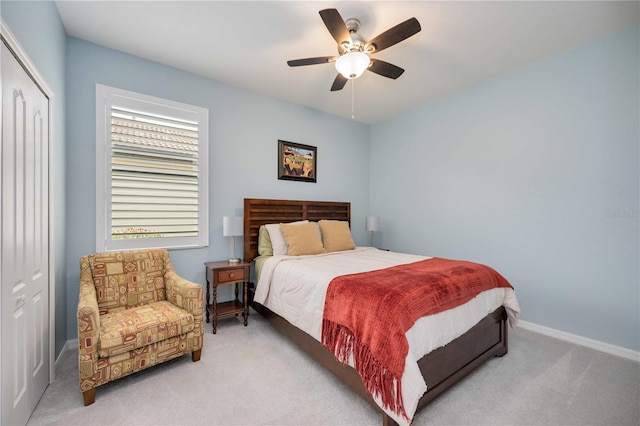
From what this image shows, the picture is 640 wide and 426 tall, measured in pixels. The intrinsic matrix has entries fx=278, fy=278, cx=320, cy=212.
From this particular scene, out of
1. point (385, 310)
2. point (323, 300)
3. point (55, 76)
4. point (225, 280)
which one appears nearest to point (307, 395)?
point (323, 300)

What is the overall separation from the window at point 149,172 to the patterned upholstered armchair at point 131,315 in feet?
1.16

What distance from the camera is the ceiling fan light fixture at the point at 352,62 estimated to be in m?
2.28

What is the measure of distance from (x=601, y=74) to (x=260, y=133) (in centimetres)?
376

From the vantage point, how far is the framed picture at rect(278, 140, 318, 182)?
13.3 feet

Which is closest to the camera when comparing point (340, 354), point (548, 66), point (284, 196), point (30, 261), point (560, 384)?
point (30, 261)

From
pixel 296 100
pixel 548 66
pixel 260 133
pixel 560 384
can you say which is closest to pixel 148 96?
pixel 260 133

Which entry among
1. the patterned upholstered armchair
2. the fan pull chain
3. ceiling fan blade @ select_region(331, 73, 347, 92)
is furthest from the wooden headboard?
ceiling fan blade @ select_region(331, 73, 347, 92)

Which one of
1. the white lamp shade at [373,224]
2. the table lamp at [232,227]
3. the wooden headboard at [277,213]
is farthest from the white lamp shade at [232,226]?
the white lamp shade at [373,224]

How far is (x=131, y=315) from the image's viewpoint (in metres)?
2.27

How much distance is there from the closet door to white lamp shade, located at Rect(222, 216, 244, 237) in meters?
1.52

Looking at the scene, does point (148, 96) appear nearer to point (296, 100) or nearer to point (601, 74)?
point (296, 100)

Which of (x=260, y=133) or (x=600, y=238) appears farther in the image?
(x=260, y=133)

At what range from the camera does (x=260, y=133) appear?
12.7ft

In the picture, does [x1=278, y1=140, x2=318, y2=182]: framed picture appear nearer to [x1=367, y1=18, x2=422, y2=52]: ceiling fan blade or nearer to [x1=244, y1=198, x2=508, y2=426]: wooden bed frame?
[x1=244, y1=198, x2=508, y2=426]: wooden bed frame
